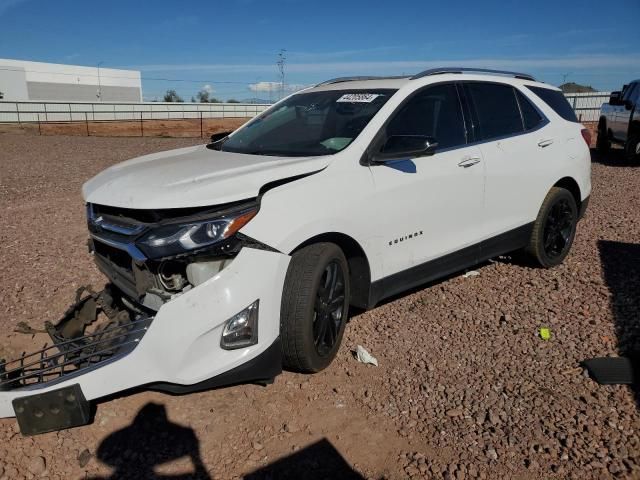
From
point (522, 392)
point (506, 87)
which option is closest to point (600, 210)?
point (506, 87)

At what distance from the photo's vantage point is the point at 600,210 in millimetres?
8398

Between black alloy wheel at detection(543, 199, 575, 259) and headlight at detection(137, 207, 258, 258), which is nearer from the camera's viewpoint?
headlight at detection(137, 207, 258, 258)

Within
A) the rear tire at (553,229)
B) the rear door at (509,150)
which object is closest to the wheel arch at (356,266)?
the rear door at (509,150)

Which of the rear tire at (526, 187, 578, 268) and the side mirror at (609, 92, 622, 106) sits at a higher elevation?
the side mirror at (609, 92, 622, 106)

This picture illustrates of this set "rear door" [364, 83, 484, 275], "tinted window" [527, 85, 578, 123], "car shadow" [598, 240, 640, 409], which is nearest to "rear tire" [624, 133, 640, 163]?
"car shadow" [598, 240, 640, 409]

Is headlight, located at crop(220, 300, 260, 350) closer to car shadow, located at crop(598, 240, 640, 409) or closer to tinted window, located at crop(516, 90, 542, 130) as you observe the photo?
car shadow, located at crop(598, 240, 640, 409)

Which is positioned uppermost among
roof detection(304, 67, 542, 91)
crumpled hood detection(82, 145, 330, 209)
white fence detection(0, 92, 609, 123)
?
white fence detection(0, 92, 609, 123)

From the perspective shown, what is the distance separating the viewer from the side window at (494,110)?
4.62 m

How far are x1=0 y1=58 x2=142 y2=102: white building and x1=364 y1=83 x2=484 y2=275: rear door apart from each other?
68.1 meters

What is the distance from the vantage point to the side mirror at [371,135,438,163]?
360 cm

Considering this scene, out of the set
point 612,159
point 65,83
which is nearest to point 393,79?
point 612,159

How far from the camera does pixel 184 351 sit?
2.74 m

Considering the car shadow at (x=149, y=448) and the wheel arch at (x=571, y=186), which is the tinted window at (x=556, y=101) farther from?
the car shadow at (x=149, y=448)

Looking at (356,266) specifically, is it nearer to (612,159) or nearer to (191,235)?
(191,235)
